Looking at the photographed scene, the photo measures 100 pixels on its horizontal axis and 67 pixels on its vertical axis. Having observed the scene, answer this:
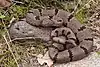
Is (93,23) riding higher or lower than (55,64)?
higher

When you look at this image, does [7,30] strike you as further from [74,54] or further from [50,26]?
[74,54]

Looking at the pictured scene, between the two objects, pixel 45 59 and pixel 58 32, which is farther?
pixel 58 32

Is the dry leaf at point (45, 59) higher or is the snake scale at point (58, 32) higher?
the snake scale at point (58, 32)

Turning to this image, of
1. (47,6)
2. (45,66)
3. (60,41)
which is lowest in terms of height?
(45,66)

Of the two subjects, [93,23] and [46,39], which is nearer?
[46,39]

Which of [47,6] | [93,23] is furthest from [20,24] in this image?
[93,23]

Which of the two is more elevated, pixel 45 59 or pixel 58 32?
pixel 58 32

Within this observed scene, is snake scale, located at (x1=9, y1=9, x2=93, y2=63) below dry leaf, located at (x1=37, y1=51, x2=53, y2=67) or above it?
above

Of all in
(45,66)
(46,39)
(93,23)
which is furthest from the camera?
(93,23)
